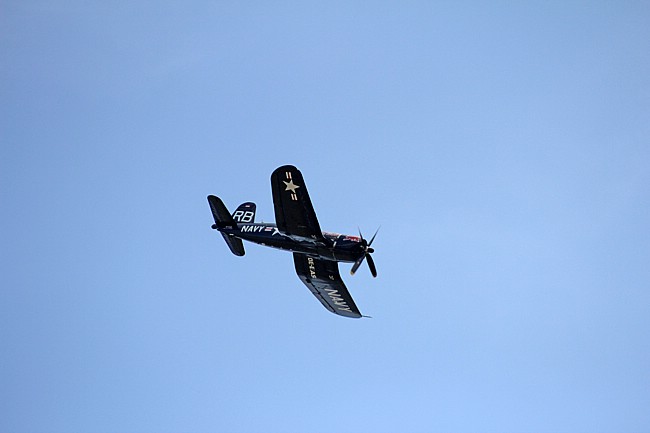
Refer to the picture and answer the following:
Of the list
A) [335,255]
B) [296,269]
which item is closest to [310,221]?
[335,255]

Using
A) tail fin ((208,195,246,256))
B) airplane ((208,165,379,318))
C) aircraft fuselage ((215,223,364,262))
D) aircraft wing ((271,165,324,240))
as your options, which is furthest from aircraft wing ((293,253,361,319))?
aircraft wing ((271,165,324,240))

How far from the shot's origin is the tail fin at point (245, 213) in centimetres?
5272

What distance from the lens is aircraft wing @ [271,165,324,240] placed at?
147ft

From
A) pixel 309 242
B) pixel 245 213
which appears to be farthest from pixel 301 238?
pixel 245 213

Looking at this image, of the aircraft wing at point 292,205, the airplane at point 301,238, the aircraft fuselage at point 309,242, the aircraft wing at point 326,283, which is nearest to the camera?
the aircraft wing at point 292,205

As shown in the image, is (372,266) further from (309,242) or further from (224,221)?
(224,221)

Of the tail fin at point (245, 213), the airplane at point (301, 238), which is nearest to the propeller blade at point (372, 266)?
the airplane at point (301, 238)

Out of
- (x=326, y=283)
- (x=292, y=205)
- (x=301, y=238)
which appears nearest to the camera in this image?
(x=292, y=205)

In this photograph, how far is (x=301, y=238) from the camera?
156 feet

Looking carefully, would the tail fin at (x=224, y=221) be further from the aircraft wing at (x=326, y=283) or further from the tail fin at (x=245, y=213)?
the aircraft wing at (x=326, y=283)

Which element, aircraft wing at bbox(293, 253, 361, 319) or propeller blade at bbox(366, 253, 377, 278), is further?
aircraft wing at bbox(293, 253, 361, 319)

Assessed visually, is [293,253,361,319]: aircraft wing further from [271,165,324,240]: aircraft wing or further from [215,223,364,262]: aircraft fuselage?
[271,165,324,240]: aircraft wing

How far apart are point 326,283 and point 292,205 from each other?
26.3ft

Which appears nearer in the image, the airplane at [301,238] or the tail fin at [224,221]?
the airplane at [301,238]
